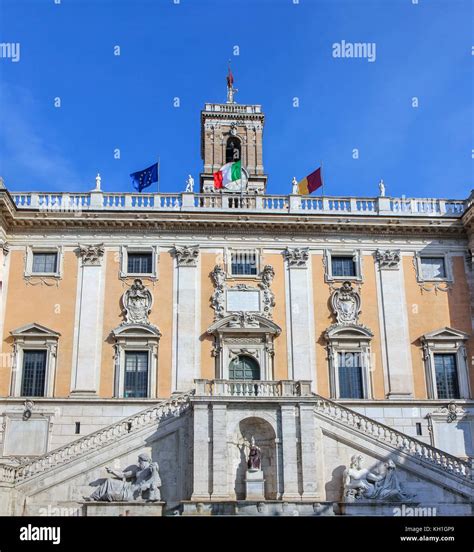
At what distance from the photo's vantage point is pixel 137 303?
31656 mm

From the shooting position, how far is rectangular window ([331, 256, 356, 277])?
109 feet

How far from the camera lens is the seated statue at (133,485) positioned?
24.3 metres

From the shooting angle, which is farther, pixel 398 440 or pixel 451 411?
pixel 451 411

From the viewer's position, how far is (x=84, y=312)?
103 feet

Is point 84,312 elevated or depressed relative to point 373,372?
elevated

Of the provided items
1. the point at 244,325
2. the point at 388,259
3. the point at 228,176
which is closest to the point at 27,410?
the point at 244,325

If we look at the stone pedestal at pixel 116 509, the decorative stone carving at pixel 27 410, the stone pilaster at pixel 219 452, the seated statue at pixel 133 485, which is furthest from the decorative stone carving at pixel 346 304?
the decorative stone carving at pixel 27 410

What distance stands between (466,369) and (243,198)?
39.7 ft

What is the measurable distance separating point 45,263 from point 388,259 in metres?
14.8

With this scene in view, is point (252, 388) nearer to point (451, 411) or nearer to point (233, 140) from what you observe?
point (451, 411)
